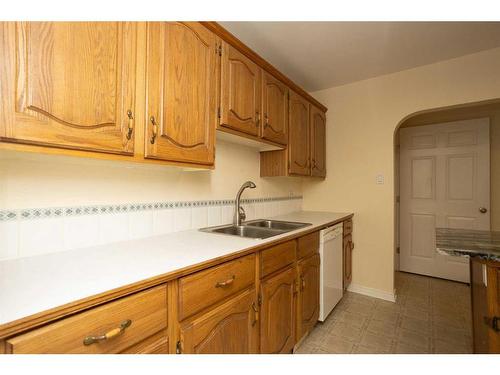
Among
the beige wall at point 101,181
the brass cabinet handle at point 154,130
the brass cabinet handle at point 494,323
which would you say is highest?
the brass cabinet handle at point 154,130

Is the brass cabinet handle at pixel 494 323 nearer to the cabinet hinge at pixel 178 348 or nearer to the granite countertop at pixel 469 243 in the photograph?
the granite countertop at pixel 469 243

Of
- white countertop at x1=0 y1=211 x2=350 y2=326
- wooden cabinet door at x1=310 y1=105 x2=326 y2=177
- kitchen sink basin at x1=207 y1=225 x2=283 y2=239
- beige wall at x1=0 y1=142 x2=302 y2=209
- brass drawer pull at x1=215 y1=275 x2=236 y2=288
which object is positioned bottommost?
brass drawer pull at x1=215 y1=275 x2=236 y2=288

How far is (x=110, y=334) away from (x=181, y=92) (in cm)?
99

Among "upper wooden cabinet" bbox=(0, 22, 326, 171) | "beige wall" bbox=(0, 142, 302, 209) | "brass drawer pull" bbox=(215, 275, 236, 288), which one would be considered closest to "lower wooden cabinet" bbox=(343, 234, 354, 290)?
"beige wall" bbox=(0, 142, 302, 209)

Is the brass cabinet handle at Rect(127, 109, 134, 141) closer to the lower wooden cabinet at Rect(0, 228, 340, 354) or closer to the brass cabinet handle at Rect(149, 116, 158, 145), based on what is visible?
the brass cabinet handle at Rect(149, 116, 158, 145)

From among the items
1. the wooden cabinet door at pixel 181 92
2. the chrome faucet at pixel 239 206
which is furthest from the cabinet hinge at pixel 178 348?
the chrome faucet at pixel 239 206

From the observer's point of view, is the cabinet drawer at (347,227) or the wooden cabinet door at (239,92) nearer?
the wooden cabinet door at (239,92)

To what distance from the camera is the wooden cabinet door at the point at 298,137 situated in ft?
6.75

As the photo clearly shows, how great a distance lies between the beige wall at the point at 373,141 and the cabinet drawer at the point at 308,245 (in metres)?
1.02

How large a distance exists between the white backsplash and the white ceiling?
132 centimetres

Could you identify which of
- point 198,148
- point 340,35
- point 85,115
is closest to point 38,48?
point 85,115

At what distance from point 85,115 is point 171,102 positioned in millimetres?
366

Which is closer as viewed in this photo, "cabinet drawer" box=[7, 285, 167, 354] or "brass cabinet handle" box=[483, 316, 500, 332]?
"cabinet drawer" box=[7, 285, 167, 354]

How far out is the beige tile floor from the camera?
1684 mm
